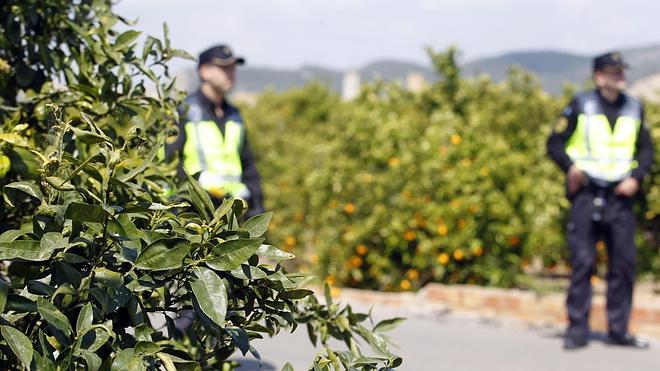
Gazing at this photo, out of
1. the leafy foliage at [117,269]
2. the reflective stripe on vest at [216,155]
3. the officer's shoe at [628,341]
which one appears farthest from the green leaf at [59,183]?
the officer's shoe at [628,341]

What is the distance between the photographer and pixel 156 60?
314cm

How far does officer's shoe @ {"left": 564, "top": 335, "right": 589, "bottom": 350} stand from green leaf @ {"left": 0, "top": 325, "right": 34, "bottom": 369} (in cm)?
557

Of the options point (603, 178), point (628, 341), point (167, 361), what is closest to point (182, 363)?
point (167, 361)

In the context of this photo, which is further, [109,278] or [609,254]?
[609,254]

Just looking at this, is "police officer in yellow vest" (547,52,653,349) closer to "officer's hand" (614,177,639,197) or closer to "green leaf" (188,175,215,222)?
"officer's hand" (614,177,639,197)

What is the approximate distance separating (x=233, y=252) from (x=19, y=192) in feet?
2.36

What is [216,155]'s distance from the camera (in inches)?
240

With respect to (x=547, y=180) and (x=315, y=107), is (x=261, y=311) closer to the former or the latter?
(x=547, y=180)

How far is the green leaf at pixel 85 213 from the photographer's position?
2.18 metres

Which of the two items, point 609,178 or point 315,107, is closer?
point 609,178

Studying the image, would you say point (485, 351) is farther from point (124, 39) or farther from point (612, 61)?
point (124, 39)

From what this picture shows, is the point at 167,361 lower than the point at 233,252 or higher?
lower

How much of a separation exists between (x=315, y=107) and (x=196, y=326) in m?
23.8

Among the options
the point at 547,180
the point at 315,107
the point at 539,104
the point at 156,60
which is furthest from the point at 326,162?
the point at 315,107
